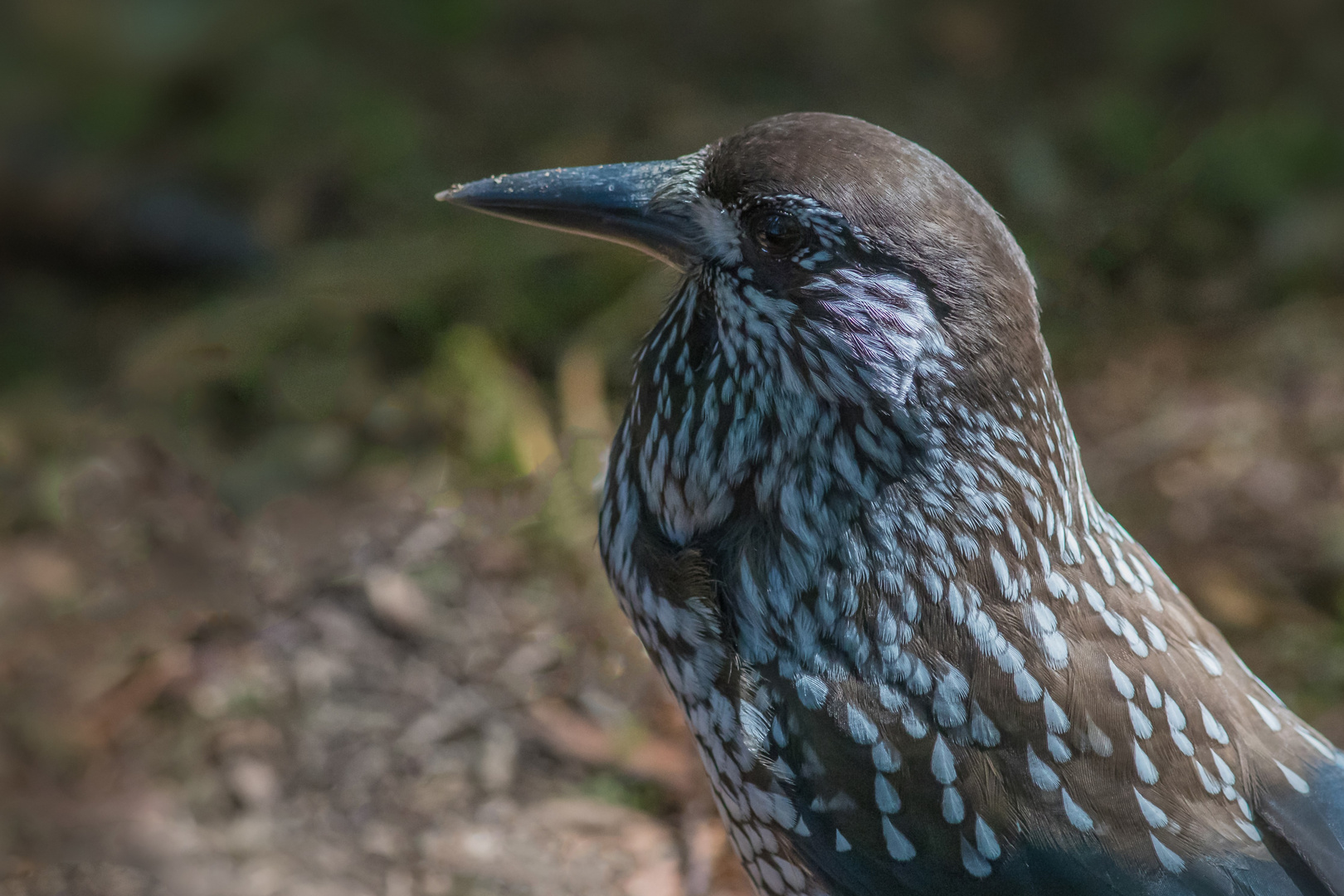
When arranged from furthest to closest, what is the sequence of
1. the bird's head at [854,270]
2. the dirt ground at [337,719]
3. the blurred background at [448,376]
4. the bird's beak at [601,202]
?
the blurred background at [448,376] → the dirt ground at [337,719] → the bird's beak at [601,202] → the bird's head at [854,270]

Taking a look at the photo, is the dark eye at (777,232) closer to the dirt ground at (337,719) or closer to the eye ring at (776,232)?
the eye ring at (776,232)

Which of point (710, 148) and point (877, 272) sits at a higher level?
point (710, 148)

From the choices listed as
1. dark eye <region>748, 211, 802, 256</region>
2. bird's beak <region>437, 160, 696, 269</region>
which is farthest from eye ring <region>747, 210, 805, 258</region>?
→ bird's beak <region>437, 160, 696, 269</region>

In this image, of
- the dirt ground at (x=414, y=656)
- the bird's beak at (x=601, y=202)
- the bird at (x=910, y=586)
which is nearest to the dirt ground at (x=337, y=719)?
the dirt ground at (x=414, y=656)

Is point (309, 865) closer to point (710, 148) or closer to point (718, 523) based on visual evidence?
point (718, 523)

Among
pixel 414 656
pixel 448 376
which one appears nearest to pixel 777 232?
pixel 414 656

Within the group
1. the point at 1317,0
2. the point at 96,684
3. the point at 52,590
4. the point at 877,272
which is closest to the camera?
the point at 877,272

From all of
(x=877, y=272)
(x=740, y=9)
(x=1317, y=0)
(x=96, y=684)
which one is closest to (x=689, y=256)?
(x=877, y=272)
